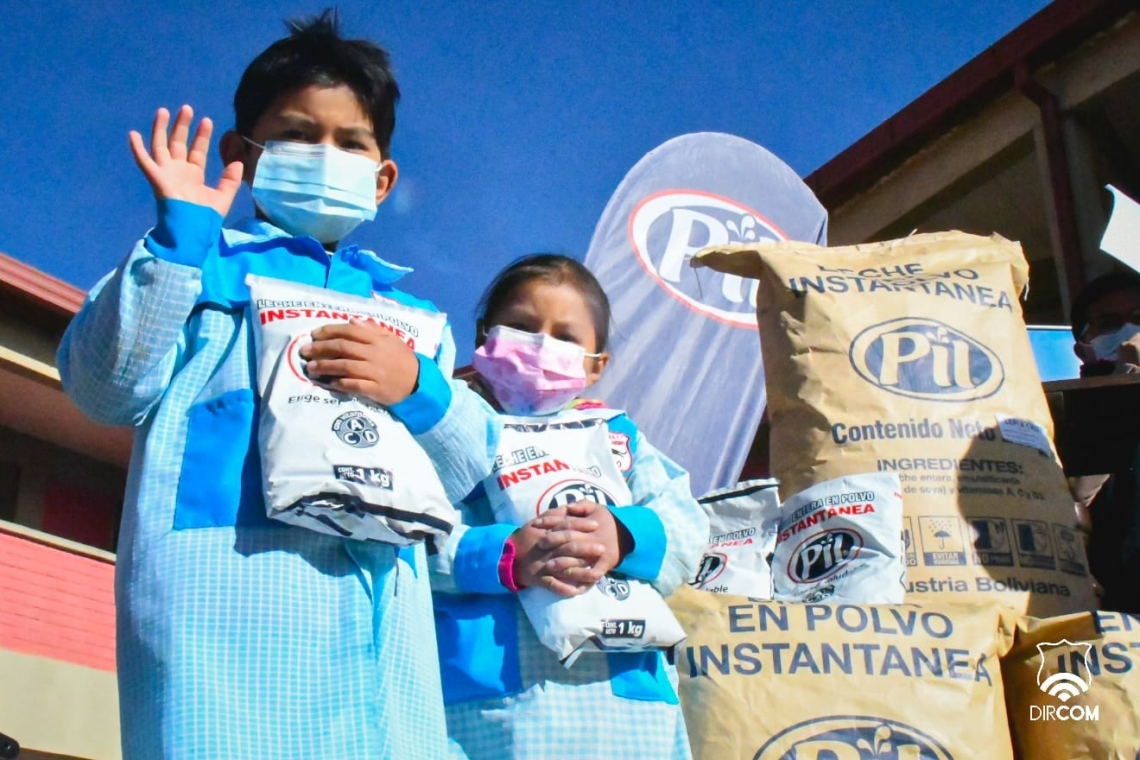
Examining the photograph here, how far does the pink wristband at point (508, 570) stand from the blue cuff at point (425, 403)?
0.91 feet

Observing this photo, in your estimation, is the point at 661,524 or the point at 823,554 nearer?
the point at 661,524

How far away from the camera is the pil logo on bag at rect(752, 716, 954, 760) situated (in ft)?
6.31

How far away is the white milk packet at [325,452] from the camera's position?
138 centimetres

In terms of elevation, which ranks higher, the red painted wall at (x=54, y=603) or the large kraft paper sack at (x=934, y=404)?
the red painted wall at (x=54, y=603)

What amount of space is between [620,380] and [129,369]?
184cm

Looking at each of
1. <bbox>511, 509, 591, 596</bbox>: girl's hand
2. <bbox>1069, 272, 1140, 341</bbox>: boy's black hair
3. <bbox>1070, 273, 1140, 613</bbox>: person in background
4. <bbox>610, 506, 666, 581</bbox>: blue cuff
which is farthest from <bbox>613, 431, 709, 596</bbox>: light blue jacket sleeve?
<bbox>1069, 272, 1140, 341</bbox>: boy's black hair

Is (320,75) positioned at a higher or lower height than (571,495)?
higher

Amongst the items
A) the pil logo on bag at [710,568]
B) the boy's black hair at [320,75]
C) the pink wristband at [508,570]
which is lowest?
the pink wristband at [508,570]

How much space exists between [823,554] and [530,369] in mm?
659

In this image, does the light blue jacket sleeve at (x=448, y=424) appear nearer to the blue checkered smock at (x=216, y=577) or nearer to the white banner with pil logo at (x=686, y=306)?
the blue checkered smock at (x=216, y=577)

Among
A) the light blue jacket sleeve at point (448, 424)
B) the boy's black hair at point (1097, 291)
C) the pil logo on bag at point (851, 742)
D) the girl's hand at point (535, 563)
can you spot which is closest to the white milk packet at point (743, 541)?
the pil logo on bag at point (851, 742)

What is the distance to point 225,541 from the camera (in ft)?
4.69

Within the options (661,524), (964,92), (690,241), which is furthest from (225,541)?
(964,92)
